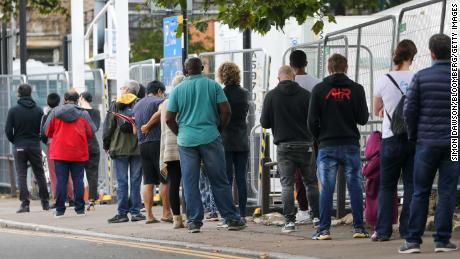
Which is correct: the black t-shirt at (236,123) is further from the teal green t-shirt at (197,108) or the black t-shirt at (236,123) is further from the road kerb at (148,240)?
the road kerb at (148,240)

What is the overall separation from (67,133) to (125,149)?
175 cm

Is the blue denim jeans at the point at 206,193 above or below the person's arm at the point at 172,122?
below

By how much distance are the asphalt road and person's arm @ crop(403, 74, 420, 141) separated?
6.99 feet

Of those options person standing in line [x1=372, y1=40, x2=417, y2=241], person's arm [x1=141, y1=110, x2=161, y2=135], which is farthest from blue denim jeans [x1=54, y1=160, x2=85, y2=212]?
person standing in line [x1=372, y1=40, x2=417, y2=241]

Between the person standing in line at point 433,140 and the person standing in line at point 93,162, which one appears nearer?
the person standing in line at point 433,140

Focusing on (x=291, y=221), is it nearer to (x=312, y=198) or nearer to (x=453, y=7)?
(x=312, y=198)

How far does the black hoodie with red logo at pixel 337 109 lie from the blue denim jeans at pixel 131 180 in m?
4.43

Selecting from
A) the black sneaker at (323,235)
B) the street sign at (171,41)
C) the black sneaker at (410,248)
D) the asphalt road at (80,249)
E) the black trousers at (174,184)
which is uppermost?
the street sign at (171,41)

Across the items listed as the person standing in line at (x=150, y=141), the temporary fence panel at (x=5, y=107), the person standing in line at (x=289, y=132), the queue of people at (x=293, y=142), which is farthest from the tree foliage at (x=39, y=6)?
the person standing in line at (x=289, y=132)

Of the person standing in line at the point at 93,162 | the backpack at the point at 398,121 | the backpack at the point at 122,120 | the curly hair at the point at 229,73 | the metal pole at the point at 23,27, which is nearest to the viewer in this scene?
the backpack at the point at 398,121

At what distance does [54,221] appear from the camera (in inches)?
736

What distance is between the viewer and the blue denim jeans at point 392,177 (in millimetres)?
12805

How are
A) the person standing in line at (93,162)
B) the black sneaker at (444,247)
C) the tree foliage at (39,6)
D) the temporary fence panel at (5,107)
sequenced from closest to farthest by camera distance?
the black sneaker at (444,247) < the person standing in line at (93,162) < the temporary fence panel at (5,107) < the tree foliage at (39,6)

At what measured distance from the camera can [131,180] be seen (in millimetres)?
17734
